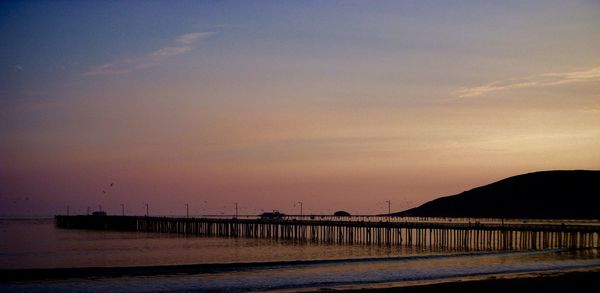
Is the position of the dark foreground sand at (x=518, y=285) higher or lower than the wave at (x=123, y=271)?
higher

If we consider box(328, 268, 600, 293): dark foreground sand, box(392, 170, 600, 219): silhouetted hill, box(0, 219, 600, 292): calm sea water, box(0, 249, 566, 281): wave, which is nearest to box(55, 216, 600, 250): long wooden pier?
box(0, 219, 600, 292): calm sea water

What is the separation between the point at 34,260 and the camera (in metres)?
40.8

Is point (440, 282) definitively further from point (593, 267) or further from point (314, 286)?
point (593, 267)

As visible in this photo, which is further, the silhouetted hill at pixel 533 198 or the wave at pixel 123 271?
the silhouetted hill at pixel 533 198

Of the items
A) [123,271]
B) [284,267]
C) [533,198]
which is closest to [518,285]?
[284,267]

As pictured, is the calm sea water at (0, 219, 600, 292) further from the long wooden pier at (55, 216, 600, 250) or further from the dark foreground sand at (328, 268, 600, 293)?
the long wooden pier at (55, 216, 600, 250)

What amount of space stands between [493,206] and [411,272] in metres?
104

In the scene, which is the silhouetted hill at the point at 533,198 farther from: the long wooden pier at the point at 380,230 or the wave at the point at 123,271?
the wave at the point at 123,271

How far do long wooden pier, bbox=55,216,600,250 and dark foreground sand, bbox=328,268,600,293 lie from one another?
21.2 metres

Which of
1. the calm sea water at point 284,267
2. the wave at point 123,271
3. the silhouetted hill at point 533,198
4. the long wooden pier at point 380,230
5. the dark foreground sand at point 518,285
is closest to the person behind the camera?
the dark foreground sand at point 518,285

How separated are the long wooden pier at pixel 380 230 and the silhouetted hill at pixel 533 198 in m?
38.0

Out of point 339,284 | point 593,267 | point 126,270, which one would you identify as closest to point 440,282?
point 339,284

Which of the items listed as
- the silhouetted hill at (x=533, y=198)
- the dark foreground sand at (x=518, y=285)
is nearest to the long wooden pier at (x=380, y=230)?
the dark foreground sand at (x=518, y=285)

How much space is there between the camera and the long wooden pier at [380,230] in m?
47.0
